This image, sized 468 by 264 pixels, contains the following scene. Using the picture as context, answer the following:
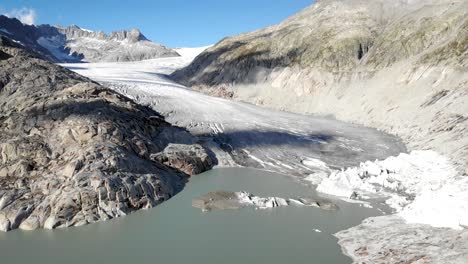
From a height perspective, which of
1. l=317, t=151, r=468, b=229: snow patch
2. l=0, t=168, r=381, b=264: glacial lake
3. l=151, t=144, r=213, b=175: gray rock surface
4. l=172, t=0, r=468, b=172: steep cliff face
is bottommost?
l=0, t=168, r=381, b=264: glacial lake

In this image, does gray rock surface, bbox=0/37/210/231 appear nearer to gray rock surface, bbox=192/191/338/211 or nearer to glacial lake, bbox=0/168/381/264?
glacial lake, bbox=0/168/381/264

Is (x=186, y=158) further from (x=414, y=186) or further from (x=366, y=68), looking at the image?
(x=366, y=68)

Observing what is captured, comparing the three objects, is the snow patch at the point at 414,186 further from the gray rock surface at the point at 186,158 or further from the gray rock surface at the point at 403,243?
the gray rock surface at the point at 186,158

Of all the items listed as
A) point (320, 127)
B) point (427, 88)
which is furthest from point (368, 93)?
point (320, 127)

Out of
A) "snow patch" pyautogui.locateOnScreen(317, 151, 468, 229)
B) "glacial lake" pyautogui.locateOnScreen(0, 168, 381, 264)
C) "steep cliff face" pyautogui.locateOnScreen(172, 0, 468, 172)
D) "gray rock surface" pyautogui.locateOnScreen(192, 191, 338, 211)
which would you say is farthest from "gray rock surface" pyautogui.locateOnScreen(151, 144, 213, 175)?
"steep cliff face" pyautogui.locateOnScreen(172, 0, 468, 172)

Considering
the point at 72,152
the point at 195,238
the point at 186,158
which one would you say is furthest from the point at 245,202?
the point at 72,152

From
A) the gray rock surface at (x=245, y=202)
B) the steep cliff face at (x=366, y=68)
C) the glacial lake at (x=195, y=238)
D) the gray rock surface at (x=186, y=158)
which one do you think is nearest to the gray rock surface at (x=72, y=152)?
the gray rock surface at (x=186, y=158)

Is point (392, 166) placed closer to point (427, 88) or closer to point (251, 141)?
point (251, 141)
